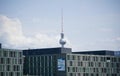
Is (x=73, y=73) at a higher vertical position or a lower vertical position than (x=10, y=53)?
lower

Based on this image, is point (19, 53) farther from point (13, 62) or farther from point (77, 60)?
point (77, 60)

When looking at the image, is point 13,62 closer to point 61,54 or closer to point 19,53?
point 19,53

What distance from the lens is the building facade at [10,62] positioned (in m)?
172

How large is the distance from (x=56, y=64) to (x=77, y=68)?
40.9 feet

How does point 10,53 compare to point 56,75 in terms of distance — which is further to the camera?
point 56,75

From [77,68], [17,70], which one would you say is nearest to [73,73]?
[77,68]

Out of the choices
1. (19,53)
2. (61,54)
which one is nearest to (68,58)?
(61,54)

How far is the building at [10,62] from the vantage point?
6765 inches

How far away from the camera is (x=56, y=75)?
196750mm

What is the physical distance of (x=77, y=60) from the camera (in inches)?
7854

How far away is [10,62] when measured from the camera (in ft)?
578

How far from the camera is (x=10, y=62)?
176m

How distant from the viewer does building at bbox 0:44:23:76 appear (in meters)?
172

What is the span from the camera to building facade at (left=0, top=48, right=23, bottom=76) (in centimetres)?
17188
